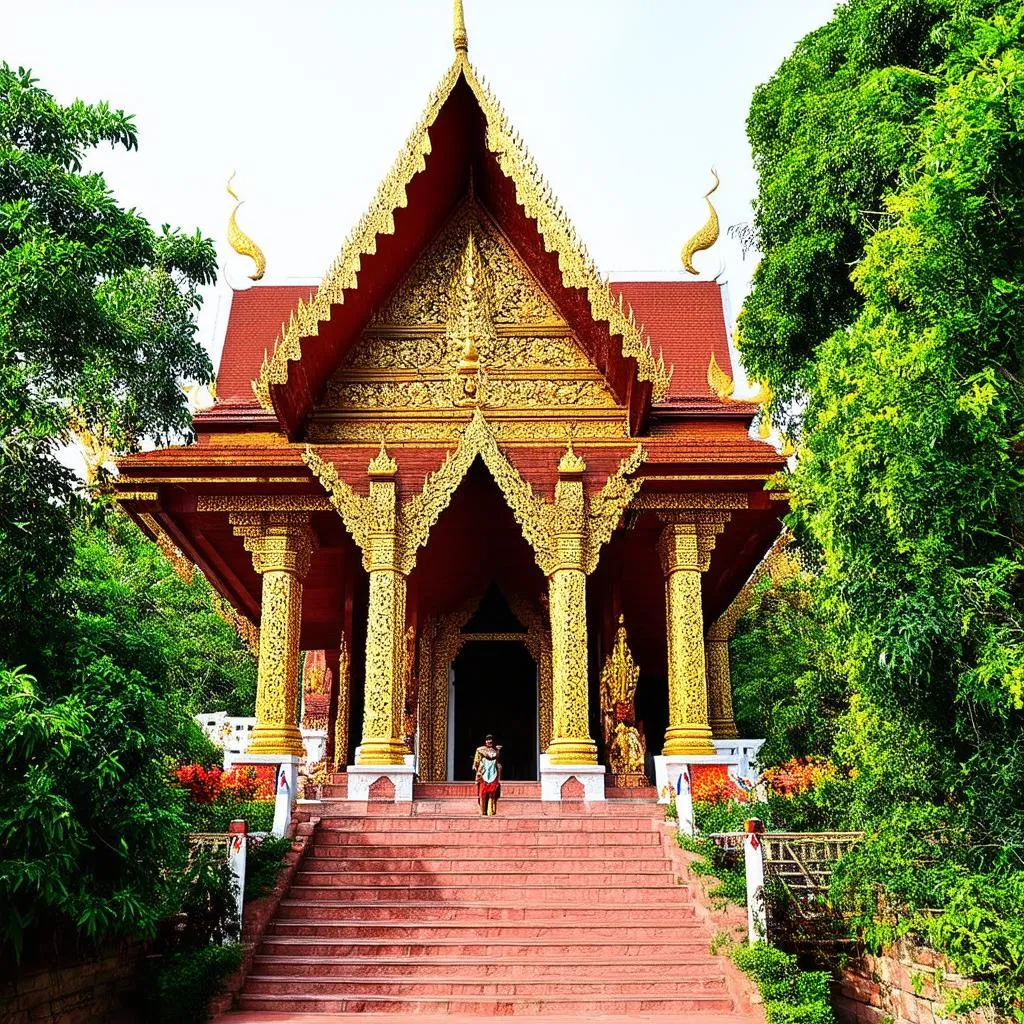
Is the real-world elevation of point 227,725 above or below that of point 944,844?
above

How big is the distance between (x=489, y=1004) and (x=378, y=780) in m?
3.17

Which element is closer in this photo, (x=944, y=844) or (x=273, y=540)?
(x=944, y=844)

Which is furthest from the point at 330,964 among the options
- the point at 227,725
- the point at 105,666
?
the point at 227,725

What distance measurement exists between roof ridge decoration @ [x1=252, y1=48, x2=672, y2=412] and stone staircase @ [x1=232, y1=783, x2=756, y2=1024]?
4.00 meters

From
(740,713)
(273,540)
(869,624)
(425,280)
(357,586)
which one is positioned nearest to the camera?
(869,624)

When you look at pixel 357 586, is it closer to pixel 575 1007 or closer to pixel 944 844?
pixel 575 1007

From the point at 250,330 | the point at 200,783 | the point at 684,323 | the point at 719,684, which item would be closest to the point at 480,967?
the point at 200,783

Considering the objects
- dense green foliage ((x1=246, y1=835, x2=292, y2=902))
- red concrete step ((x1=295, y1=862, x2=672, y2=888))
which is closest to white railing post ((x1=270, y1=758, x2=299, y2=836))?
dense green foliage ((x1=246, y1=835, x2=292, y2=902))

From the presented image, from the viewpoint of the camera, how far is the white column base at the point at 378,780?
28.4 feet

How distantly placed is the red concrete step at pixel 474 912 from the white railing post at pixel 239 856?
483 mm

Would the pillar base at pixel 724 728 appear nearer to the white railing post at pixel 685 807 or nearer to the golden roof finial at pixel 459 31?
the white railing post at pixel 685 807

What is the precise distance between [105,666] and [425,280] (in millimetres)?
6473

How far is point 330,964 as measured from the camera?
6.15m

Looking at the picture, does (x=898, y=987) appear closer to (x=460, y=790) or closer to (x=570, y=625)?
(x=570, y=625)
